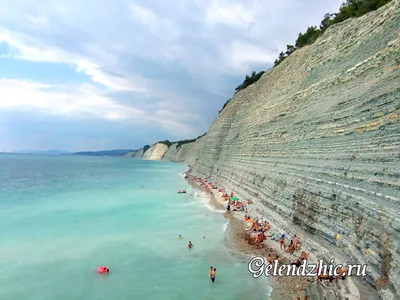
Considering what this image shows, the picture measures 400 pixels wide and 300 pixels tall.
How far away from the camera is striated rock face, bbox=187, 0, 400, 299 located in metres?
A: 11.9

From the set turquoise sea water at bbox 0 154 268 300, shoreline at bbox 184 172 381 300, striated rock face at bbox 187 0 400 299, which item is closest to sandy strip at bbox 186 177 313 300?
shoreline at bbox 184 172 381 300

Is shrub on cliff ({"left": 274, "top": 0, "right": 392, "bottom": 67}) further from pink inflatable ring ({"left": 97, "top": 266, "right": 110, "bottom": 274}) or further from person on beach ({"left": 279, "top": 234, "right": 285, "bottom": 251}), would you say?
pink inflatable ring ({"left": 97, "top": 266, "right": 110, "bottom": 274})

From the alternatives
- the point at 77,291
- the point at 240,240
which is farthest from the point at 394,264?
the point at 77,291

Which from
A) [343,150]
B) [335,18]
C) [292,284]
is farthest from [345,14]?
[292,284]

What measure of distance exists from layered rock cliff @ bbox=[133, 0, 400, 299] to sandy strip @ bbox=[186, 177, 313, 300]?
5.12ft

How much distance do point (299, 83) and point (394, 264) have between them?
17927mm

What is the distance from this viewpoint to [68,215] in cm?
3047

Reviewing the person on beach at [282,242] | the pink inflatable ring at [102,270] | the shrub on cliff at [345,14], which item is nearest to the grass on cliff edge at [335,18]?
the shrub on cliff at [345,14]

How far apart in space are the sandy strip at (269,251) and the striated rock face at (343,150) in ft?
5.51

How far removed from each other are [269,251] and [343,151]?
7.23 metres

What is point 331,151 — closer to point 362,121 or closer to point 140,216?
point 362,121

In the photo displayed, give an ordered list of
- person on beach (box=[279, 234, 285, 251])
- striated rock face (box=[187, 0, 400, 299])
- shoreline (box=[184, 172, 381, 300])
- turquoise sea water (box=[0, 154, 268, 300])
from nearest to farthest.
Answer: shoreline (box=[184, 172, 381, 300]) < striated rock face (box=[187, 0, 400, 299]) < turquoise sea water (box=[0, 154, 268, 300]) < person on beach (box=[279, 234, 285, 251])

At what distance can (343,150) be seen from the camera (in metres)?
15.6

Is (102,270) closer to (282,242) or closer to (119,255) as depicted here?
(119,255)
